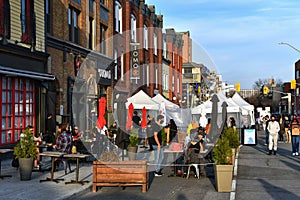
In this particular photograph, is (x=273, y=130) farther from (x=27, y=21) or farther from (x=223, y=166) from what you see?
(x=27, y=21)

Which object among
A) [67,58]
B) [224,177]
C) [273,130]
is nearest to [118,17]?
[67,58]

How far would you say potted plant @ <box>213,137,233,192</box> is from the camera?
37.6 feet

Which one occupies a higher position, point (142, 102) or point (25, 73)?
point (25, 73)

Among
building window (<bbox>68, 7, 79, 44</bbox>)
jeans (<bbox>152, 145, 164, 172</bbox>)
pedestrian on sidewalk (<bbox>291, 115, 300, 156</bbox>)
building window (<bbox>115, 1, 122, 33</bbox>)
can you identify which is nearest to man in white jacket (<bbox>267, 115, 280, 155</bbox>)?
pedestrian on sidewalk (<bbox>291, 115, 300, 156</bbox>)

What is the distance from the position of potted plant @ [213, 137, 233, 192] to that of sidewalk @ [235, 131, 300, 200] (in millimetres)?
369

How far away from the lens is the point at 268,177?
14.2 metres

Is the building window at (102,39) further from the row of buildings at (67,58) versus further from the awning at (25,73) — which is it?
the awning at (25,73)

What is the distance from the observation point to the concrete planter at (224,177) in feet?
37.6

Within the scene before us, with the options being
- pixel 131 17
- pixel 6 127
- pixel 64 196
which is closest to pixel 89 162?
pixel 6 127

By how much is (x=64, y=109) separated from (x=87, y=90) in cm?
360

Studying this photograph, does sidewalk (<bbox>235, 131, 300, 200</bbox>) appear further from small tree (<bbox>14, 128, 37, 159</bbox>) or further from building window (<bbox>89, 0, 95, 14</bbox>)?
building window (<bbox>89, 0, 95, 14</bbox>)

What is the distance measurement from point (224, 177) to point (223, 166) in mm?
277

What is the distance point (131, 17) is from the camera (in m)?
40.2

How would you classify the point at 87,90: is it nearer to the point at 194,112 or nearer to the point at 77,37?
the point at 77,37
